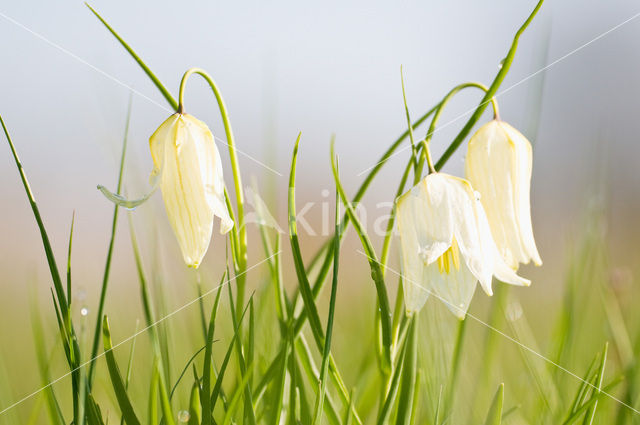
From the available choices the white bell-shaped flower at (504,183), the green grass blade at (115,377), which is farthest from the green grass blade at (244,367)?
the white bell-shaped flower at (504,183)

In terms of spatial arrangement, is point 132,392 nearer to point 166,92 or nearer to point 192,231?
point 192,231

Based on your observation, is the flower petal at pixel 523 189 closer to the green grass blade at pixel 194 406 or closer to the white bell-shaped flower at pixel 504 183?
the white bell-shaped flower at pixel 504 183

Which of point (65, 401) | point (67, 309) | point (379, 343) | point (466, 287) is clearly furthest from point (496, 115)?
point (65, 401)

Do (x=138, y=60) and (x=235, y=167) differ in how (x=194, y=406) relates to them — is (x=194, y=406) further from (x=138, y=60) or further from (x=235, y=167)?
(x=138, y=60)

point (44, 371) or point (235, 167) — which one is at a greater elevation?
point (235, 167)

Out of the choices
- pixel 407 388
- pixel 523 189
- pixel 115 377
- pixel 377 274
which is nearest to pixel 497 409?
pixel 407 388

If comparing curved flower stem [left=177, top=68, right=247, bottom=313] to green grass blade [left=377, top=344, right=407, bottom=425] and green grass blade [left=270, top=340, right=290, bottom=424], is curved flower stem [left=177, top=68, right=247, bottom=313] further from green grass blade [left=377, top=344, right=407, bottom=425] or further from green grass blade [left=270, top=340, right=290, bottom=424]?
green grass blade [left=377, top=344, right=407, bottom=425]
